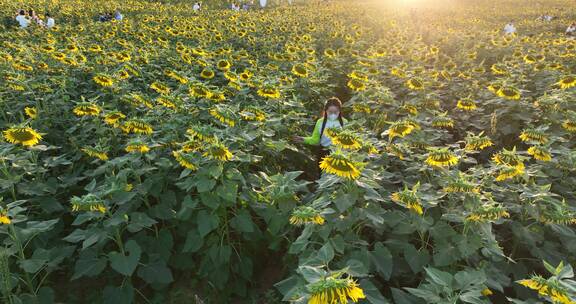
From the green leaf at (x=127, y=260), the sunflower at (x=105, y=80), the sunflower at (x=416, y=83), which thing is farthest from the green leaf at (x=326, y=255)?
the sunflower at (x=416, y=83)

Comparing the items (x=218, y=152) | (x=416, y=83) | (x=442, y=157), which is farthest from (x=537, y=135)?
(x=218, y=152)

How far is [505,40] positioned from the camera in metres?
10.4

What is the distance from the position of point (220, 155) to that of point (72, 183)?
1.72 m

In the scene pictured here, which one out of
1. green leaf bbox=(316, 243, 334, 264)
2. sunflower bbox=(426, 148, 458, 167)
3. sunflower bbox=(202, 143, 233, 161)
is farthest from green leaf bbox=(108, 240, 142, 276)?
sunflower bbox=(426, 148, 458, 167)

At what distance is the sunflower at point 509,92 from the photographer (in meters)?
5.45

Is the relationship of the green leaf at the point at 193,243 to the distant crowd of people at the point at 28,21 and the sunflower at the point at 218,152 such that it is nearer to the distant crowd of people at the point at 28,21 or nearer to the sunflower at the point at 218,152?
the sunflower at the point at 218,152

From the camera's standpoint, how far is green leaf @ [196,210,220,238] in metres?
3.03

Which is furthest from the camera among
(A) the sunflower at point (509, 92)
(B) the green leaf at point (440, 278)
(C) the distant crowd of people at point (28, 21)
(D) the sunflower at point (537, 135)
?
(C) the distant crowd of people at point (28, 21)

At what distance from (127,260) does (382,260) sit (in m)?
1.83

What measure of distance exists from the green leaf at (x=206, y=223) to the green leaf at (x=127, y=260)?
19.0 inches

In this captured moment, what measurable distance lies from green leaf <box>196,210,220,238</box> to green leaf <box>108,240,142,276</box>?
0.48 metres

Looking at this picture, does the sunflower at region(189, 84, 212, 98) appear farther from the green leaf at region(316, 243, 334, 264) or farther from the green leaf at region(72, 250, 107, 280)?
the green leaf at region(316, 243, 334, 264)

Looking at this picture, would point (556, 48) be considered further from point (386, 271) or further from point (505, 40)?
point (386, 271)

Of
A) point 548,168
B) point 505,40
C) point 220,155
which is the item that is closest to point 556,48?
point 505,40
